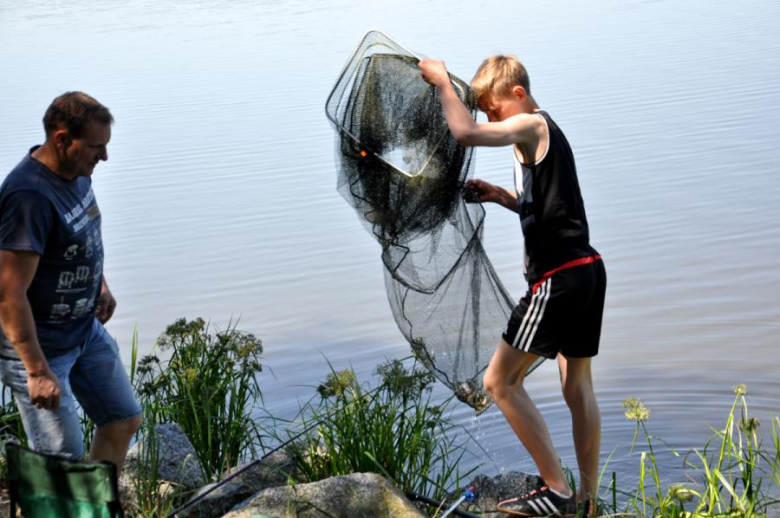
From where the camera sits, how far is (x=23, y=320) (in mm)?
4160

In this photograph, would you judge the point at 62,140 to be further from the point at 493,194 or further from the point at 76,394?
the point at 493,194

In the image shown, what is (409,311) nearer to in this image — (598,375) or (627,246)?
(598,375)

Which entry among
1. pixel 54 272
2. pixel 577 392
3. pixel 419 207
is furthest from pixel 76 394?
pixel 577 392

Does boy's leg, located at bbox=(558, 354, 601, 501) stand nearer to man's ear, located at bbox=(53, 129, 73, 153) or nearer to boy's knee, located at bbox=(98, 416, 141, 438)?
boy's knee, located at bbox=(98, 416, 141, 438)

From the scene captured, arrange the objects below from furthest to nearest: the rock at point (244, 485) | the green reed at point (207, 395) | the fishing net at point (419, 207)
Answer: the green reed at point (207, 395)
the fishing net at point (419, 207)
the rock at point (244, 485)

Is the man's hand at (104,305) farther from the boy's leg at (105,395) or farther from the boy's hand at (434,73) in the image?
the boy's hand at (434,73)

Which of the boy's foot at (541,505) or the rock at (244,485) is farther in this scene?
the rock at (244,485)

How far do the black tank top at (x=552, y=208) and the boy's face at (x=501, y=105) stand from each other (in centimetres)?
10

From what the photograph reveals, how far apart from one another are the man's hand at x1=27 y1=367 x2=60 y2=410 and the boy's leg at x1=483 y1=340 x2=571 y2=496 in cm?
179

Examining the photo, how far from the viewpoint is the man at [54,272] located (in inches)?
164

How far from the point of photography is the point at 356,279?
9875mm

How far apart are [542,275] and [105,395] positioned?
191 cm

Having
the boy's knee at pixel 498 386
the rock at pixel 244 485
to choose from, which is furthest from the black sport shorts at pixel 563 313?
the rock at pixel 244 485

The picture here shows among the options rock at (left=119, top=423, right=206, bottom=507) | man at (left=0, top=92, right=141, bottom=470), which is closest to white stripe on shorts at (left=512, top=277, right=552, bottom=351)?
rock at (left=119, top=423, right=206, bottom=507)
